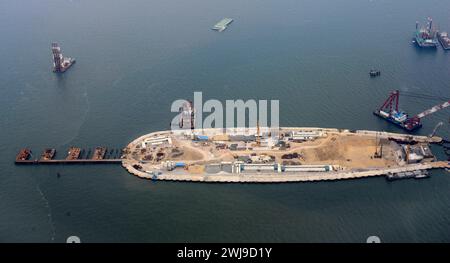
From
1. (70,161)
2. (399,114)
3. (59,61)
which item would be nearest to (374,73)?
(399,114)

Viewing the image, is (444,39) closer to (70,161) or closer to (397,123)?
(397,123)

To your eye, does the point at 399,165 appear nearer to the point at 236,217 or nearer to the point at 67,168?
the point at 236,217

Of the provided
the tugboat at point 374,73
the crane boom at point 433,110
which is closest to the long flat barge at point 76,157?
the crane boom at point 433,110

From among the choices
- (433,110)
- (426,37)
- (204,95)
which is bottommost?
(433,110)

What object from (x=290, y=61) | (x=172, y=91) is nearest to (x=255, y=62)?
(x=290, y=61)

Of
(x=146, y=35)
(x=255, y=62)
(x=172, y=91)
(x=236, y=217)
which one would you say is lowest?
(x=236, y=217)

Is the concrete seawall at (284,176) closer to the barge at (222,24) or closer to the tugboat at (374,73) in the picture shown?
the tugboat at (374,73)
